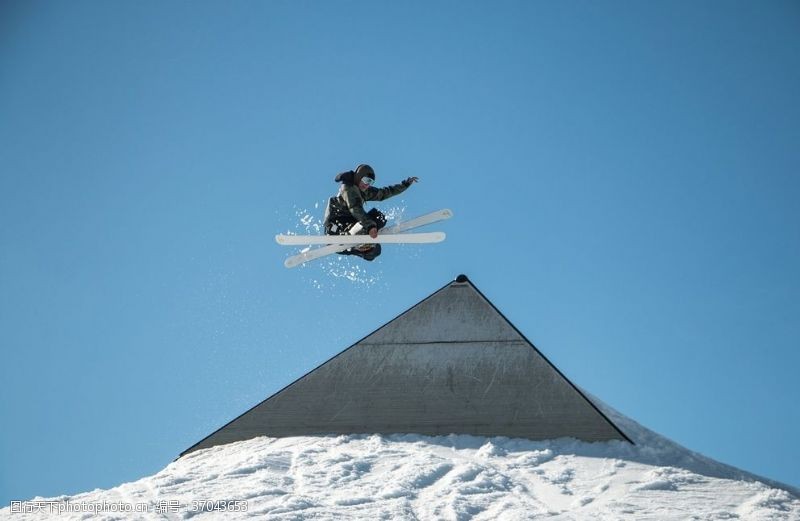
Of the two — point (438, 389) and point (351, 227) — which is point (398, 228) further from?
point (438, 389)

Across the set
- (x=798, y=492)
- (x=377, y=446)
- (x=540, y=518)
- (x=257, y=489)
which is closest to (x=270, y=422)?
(x=377, y=446)

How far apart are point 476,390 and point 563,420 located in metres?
1.19

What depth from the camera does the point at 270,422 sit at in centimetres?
1190

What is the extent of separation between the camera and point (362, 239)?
12945mm

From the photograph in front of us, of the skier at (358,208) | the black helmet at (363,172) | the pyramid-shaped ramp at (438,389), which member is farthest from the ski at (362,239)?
the pyramid-shaped ramp at (438,389)

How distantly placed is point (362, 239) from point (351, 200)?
0.65 meters

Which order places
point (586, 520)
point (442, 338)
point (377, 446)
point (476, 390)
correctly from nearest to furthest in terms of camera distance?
point (586, 520), point (377, 446), point (476, 390), point (442, 338)

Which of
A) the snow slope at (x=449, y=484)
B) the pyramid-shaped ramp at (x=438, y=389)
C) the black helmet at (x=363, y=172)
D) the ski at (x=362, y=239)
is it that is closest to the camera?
the snow slope at (x=449, y=484)

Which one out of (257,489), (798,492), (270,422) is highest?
(270,422)

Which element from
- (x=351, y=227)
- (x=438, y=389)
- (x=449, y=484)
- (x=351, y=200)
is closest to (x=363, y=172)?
(x=351, y=200)

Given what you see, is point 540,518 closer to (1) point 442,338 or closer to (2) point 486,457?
(2) point 486,457

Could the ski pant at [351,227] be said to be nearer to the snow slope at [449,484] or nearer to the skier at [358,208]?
the skier at [358,208]

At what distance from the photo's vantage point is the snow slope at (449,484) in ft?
29.3

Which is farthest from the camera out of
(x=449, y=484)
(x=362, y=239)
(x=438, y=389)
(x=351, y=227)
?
(x=351, y=227)
